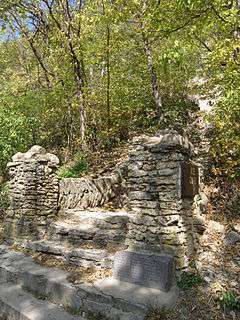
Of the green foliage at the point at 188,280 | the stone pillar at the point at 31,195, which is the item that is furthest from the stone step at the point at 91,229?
the green foliage at the point at 188,280

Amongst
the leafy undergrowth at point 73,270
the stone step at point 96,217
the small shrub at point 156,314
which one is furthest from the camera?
the stone step at point 96,217

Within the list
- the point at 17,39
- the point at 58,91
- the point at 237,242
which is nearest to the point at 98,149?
the point at 58,91

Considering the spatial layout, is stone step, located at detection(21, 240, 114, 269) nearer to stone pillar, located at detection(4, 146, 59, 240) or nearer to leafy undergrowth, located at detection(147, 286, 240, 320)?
stone pillar, located at detection(4, 146, 59, 240)

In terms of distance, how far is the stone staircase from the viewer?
6.79 m

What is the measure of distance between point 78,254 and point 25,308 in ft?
5.13

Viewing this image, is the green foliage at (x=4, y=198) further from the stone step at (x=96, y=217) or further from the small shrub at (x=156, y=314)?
the small shrub at (x=156, y=314)

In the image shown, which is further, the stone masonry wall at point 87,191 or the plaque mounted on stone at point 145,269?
the stone masonry wall at point 87,191

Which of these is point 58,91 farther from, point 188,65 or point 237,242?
point 237,242

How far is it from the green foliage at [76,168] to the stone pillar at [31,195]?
2658 mm

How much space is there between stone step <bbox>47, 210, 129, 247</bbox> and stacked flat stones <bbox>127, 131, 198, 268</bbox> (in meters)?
1.25

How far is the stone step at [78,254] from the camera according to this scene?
659 cm

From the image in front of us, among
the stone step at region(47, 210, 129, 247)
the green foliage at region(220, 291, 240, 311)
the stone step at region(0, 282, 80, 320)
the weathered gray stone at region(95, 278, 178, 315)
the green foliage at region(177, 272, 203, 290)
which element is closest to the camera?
the green foliage at region(220, 291, 240, 311)

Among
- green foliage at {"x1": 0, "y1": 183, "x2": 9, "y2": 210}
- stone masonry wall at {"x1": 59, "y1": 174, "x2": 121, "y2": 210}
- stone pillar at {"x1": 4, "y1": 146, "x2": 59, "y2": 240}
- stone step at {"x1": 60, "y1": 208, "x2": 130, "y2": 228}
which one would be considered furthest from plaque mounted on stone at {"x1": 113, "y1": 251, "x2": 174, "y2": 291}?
green foliage at {"x1": 0, "y1": 183, "x2": 9, "y2": 210}

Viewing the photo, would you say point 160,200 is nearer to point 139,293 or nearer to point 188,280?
point 188,280
